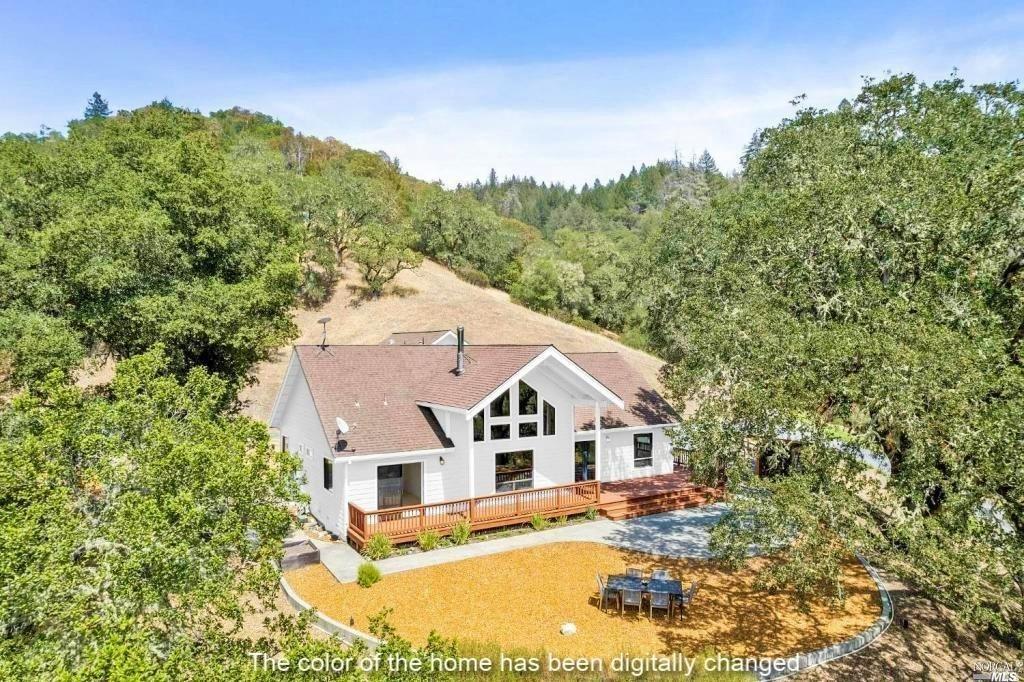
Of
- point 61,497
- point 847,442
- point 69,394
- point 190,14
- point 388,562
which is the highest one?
point 190,14

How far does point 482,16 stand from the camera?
63.1 feet

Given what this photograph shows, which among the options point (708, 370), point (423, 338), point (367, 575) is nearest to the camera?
point (367, 575)

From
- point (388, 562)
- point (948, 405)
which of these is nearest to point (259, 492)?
point (388, 562)

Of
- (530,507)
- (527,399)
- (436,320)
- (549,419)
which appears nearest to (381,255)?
(436,320)

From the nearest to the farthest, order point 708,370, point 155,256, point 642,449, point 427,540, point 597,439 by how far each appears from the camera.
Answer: point 708,370 < point 427,540 < point 597,439 < point 155,256 < point 642,449

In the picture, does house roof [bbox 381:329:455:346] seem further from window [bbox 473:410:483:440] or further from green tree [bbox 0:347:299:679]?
green tree [bbox 0:347:299:679]

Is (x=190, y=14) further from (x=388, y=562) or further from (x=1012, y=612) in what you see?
(x=1012, y=612)

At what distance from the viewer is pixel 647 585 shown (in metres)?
13.0

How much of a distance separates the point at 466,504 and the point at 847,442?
1088 centimetres

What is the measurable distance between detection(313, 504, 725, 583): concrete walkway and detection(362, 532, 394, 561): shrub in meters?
0.19

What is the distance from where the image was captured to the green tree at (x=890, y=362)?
377 inches

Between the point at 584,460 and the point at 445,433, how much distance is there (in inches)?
246

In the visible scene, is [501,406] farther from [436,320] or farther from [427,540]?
[436,320]

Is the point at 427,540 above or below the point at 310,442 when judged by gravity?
below
